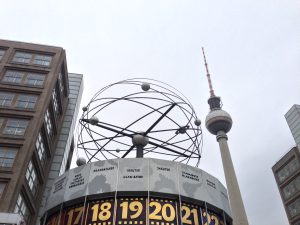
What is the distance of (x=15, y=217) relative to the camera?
27.8 metres

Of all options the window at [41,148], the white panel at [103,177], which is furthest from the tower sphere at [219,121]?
the white panel at [103,177]

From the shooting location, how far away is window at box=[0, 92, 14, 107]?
44094mm

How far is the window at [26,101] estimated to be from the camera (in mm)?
44500

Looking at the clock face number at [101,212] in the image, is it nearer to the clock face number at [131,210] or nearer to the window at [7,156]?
the clock face number at [131,210]

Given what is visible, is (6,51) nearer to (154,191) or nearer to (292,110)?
(154,191)

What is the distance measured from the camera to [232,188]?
65.8 metres

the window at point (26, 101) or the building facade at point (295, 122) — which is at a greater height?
the building facade at point (295, 122)

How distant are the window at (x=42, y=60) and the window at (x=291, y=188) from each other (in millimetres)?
61502

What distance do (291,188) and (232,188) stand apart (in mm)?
21846

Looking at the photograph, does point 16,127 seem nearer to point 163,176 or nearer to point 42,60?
point 42,60

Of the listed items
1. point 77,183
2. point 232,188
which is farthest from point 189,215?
point 232,188

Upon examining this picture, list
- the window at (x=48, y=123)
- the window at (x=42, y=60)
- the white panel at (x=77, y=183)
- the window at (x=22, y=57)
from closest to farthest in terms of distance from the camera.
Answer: the white panel at (x=77, y=183), the window at (x=48, y=123), the window at (x=22, y=57), the window at (x=42, y=60)

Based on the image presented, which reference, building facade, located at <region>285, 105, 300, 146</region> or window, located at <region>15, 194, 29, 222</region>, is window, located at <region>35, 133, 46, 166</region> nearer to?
window, located at <region>15, 194, 29, 222</region>

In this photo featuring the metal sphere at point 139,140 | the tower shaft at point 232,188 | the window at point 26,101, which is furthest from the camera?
the tower shaft at point 232,188
